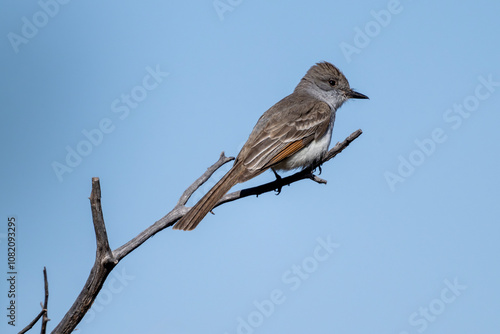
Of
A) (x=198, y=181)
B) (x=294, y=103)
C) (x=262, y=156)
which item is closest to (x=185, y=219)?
(x=198, y=181)

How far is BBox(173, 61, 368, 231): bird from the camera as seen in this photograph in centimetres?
650

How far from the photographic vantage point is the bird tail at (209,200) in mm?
5266

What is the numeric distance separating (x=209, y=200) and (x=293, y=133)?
73.8 inches

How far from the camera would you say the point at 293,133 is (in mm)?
7156

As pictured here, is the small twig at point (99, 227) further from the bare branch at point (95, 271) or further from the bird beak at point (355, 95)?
the bird beak at point (355, 95)

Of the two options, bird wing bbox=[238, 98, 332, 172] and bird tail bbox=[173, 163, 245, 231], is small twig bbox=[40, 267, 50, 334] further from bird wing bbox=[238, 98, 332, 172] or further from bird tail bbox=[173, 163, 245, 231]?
bird wing bbox=[238, 98, 332, 172]

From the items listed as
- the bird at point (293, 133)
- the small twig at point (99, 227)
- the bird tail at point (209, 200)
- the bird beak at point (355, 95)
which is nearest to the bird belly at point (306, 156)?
the bird at point (293, 133)

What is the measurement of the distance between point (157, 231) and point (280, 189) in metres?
2.63

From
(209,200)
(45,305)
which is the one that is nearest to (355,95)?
(209,200)

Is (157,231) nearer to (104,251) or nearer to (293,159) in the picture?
(104,251)

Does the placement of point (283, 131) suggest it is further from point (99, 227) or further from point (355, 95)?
point (99, 227)

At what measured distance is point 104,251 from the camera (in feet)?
13.0

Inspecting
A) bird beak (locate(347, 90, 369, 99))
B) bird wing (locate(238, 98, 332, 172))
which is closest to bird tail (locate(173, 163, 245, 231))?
bird wing (locate(238, 98, 332, 172))

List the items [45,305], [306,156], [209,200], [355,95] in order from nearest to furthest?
[45,305] < [209,200] < [306,156] < [355,95]
